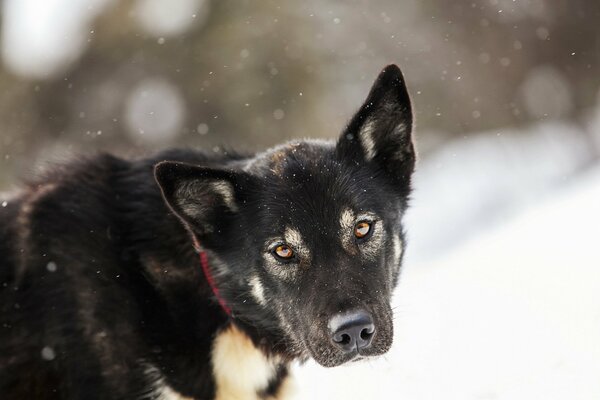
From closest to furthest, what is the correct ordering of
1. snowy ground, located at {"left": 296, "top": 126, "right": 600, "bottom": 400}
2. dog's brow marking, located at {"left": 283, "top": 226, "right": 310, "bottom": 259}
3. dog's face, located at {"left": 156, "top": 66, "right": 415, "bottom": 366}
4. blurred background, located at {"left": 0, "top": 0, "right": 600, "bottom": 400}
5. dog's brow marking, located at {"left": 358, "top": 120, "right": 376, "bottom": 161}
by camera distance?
1. dog's face, located at {"left": 156, "top": 66, "right": 415, "bottom": 366}
2. dog's brow marking, located at {"left": 283, "top": 226, "right": 310, "bottom": 259}
3. dog's brow marking, located at {"left": 358, "top": 120, "right": 376, "bottom": 161}
4. snowy ground, located at {"left": 296, "top": 126, "right": 600, "bottom": 400}
5. blurred background, located at {"left": 0, "top": 0, "right": 600, "bottom": 400}

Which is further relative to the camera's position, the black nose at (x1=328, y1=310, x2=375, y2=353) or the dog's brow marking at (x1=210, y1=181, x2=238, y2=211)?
the dog's brow marking at (x1=210, y1=181, x2=238, y2=211)

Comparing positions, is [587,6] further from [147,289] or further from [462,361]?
[147,289]

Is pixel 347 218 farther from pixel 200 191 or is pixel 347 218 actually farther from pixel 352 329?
pixel 200 191

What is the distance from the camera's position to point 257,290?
400 cm

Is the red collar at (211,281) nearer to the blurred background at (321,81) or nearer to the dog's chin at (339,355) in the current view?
the dog's chin at (339,355)

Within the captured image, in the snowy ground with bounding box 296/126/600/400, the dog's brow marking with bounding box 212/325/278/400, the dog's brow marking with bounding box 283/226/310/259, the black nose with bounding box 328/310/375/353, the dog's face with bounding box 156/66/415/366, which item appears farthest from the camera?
the snowy ground with bounding box 296/126/600/400

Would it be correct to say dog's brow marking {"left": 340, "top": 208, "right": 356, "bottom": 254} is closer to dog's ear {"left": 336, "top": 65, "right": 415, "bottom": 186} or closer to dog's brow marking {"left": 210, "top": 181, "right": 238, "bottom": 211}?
dog's ear {"left": 336, "top": 65, "right": 415, "bottom": 186}

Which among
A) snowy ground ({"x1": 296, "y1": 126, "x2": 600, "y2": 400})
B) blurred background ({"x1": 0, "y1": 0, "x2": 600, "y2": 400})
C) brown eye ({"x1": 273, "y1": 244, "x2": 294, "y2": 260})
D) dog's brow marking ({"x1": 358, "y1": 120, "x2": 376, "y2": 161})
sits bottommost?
blurred background ({"x1": 0, "y1": 0, "x2": 600, "y2": 400})

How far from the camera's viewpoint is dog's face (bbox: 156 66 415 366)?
3.70 meters

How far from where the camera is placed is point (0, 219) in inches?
161

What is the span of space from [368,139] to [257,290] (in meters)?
1.03

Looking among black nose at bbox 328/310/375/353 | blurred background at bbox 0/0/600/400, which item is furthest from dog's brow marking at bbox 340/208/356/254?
blurred background at bbox 0/0/600/400

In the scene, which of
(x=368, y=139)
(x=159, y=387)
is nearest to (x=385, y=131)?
(x=368, y=139)

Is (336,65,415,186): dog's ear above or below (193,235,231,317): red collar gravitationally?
above
